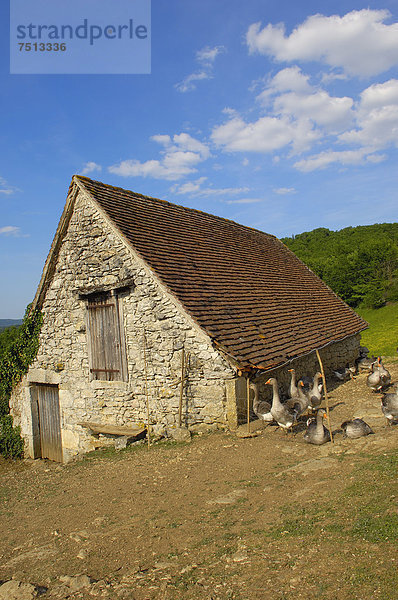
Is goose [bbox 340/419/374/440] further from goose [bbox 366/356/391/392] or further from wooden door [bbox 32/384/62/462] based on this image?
wooden door [bbox 32/384/62/462]

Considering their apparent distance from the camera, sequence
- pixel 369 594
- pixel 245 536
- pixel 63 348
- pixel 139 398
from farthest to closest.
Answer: pixel 63 348 < pixel 139 398 < pixel 245 536 < pixel 369 594

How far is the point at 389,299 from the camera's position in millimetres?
37531

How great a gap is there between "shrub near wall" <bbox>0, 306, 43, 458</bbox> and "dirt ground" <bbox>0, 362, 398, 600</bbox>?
3742 mm

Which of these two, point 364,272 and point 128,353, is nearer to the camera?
point 128,353

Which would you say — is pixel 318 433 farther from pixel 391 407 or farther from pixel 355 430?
pixel 391 407

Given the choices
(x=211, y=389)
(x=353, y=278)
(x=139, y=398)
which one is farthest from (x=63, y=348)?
(x=353, y=278)

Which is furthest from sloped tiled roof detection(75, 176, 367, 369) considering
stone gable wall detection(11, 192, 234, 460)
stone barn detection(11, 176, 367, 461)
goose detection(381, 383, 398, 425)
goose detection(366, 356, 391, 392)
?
goose detection(381, 383, 398, 425)

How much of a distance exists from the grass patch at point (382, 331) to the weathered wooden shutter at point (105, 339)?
1732 cm

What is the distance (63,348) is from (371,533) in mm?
8754

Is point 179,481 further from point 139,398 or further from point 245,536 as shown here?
point 139,398

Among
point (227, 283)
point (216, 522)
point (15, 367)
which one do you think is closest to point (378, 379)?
point (227, 283)

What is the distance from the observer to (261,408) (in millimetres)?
8250

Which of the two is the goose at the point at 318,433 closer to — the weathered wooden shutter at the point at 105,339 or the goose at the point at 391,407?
the goose at the point at 391,407

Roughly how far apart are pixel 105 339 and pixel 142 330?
1239 mm
